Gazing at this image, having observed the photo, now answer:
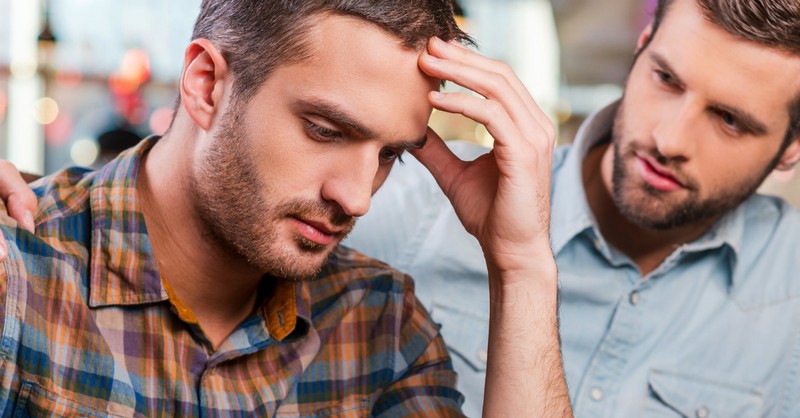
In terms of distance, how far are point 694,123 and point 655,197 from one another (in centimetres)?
19

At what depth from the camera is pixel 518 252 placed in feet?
5.43

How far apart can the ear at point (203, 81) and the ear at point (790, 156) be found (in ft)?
4.87

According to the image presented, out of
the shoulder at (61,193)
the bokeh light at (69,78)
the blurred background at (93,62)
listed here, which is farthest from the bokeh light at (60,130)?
the shoulder at (61,193)

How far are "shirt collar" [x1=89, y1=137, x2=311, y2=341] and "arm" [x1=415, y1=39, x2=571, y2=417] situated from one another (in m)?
0.39

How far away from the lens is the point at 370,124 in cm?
142

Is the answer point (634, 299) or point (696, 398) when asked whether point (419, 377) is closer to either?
point (634, 299)

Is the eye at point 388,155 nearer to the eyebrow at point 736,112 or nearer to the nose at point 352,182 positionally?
the nose at point 352,182

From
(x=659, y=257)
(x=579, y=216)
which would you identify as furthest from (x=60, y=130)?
(x=659, y=257)

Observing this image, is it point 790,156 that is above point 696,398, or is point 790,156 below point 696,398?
above

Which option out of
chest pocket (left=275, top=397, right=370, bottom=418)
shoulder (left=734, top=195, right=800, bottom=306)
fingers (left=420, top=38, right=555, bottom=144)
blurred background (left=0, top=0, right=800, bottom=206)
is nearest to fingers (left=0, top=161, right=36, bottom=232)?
chest pocket (left=275, top=397, right=370, bottom=418)

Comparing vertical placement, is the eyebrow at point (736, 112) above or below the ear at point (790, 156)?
above

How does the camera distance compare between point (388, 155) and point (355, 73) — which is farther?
point (388, 155)

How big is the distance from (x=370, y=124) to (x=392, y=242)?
0.88 metres

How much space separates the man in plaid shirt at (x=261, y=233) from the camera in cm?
138
